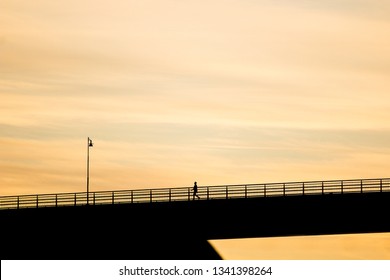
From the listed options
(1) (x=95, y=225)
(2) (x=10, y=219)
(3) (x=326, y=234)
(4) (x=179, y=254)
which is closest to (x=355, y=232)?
(3) (x=326, y=234)

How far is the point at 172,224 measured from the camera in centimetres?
8981

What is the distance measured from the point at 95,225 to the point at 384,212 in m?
22.4

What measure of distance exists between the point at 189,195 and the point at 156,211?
9.37ft

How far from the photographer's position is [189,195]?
89.8 m

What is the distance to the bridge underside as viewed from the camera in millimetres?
86938

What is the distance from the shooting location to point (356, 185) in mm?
87562

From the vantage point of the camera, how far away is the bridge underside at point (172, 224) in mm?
86938

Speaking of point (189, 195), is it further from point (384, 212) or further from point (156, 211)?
point (384, 212)
